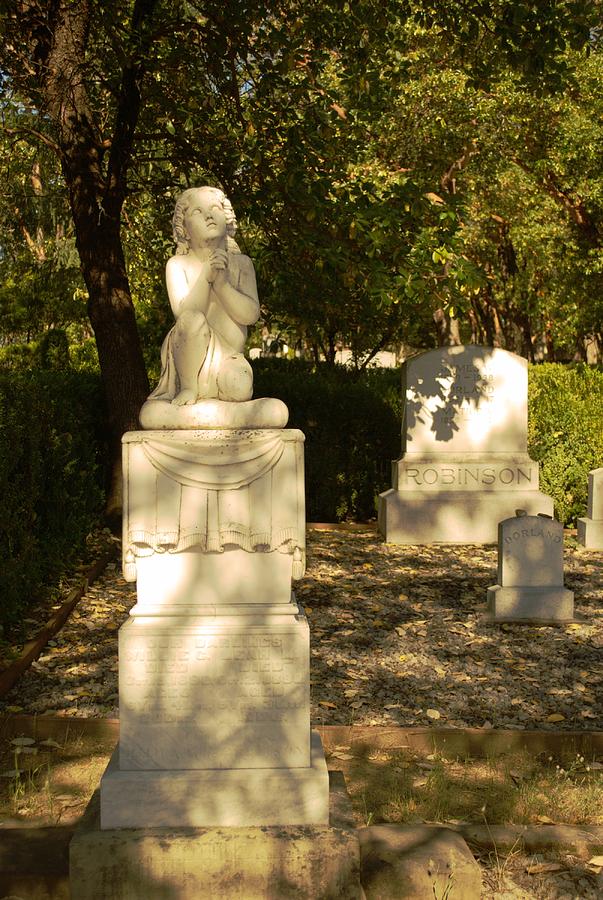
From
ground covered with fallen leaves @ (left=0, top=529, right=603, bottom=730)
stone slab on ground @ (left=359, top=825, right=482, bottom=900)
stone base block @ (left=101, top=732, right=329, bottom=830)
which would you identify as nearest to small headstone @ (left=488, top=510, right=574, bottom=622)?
ground covered with fallen leaves @ (left=0, top=529, right=603, bottom=730)

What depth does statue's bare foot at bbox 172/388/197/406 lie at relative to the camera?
13.3ft

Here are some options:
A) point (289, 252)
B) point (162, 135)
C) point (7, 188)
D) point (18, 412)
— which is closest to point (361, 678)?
point (18, 412)

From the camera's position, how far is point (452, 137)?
68.4ft

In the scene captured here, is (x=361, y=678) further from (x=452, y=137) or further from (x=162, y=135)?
(x=452, y=137)

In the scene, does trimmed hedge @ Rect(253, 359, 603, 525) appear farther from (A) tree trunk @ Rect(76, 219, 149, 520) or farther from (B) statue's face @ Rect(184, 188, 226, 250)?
(B) statue's face @ Rect(184, 188, 226, 250)

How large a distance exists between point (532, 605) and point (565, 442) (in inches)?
206

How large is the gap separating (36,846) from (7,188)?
11.1 m

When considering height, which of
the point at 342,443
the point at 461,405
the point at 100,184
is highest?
the point at 100,184

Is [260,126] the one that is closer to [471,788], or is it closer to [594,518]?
[594,518]

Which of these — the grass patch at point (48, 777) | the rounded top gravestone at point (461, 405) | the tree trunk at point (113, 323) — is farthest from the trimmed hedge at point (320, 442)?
the grass patch at point (48, 777)

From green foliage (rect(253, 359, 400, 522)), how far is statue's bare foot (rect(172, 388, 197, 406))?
8.86 m

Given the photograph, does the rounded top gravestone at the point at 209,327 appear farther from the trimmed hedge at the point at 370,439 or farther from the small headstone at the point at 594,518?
the trimmed hedge at the point at 370,439

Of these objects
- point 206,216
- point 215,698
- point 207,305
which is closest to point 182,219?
point 206,216

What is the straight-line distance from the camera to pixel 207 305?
4.21 m
